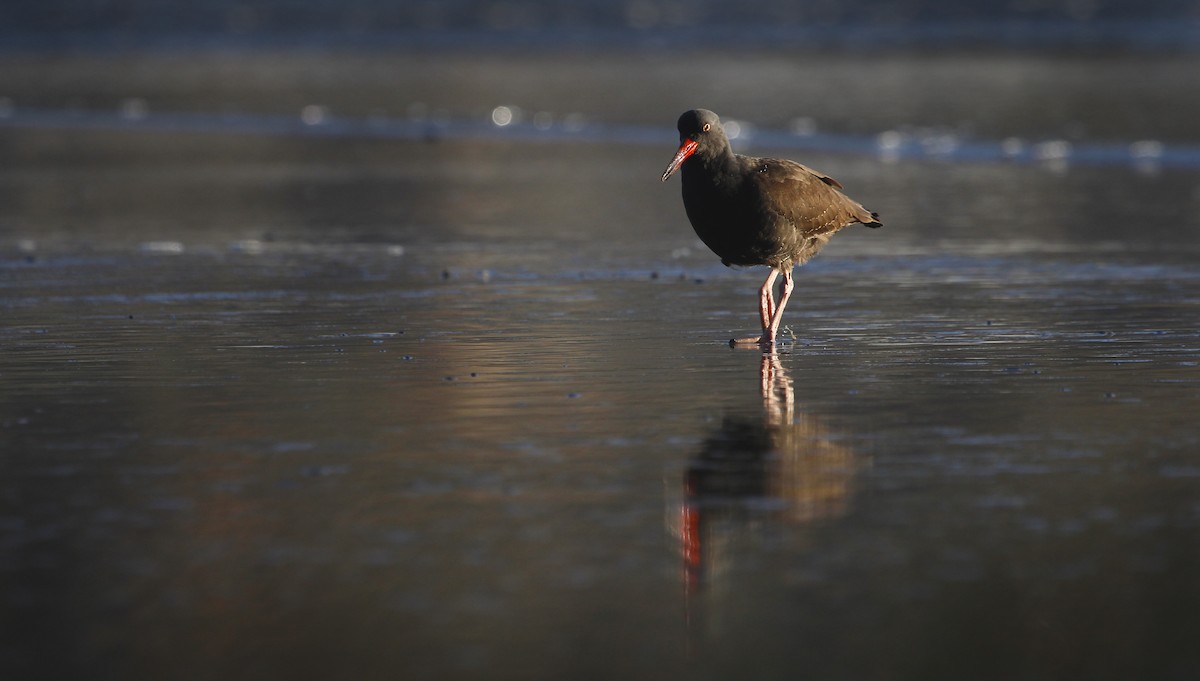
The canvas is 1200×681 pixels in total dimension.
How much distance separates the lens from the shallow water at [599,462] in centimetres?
550

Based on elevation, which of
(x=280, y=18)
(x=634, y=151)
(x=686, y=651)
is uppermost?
(x=280, y=18)

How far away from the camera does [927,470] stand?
725 centimetres

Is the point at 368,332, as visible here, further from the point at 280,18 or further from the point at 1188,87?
the point at 280,18

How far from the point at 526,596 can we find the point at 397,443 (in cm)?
214

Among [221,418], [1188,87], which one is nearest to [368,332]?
[221,418]

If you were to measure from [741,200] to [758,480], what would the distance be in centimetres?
349

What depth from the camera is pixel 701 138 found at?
34.1 feet

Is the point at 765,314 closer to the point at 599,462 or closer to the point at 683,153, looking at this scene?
the point at 683,153

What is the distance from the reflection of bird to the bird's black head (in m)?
2.25

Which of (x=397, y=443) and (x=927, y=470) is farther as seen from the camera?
(x=397, y=443)

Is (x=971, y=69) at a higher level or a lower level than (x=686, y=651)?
higher


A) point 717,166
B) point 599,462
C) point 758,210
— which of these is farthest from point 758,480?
point 717,166

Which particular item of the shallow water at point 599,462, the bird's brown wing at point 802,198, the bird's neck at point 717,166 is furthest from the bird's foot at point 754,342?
the bird's neck at point 717,166

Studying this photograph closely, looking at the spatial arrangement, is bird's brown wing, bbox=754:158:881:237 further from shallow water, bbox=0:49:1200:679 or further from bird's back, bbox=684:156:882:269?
shallow water, bbox=0:49:1200:679
